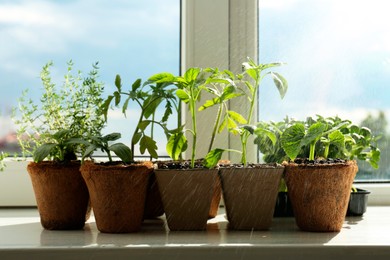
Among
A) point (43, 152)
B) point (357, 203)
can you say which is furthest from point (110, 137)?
point (357, 203)

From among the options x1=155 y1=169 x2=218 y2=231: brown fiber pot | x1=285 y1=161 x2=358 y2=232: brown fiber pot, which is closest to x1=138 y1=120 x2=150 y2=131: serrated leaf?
x1=155 y1=169 x2=218 y2=231: brown fiber pot

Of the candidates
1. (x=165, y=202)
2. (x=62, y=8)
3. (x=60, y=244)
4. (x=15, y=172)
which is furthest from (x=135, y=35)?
(x=60, y=244)

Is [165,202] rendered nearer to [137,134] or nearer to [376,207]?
[137,134]

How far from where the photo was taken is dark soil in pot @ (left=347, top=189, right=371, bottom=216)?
1.57 metres

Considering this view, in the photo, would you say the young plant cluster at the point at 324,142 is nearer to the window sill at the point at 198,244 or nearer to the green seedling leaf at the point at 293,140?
the green seedling leaf at the point at 293,140

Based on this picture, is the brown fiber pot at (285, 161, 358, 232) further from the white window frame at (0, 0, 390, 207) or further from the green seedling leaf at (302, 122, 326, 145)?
the white window frame at (0, 0, 390, 207)

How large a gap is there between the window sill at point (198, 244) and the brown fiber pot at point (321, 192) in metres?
0.03

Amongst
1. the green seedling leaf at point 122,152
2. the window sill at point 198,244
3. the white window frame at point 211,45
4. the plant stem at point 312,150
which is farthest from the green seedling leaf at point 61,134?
the plant stem at point 312,150

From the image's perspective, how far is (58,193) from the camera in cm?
140

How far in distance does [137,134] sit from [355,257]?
56 cm

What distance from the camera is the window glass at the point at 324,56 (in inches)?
71.0

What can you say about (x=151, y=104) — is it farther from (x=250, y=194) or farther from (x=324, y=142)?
(x=324, y=142)

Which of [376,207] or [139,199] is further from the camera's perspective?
[376,207]

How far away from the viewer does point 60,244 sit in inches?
47.3
